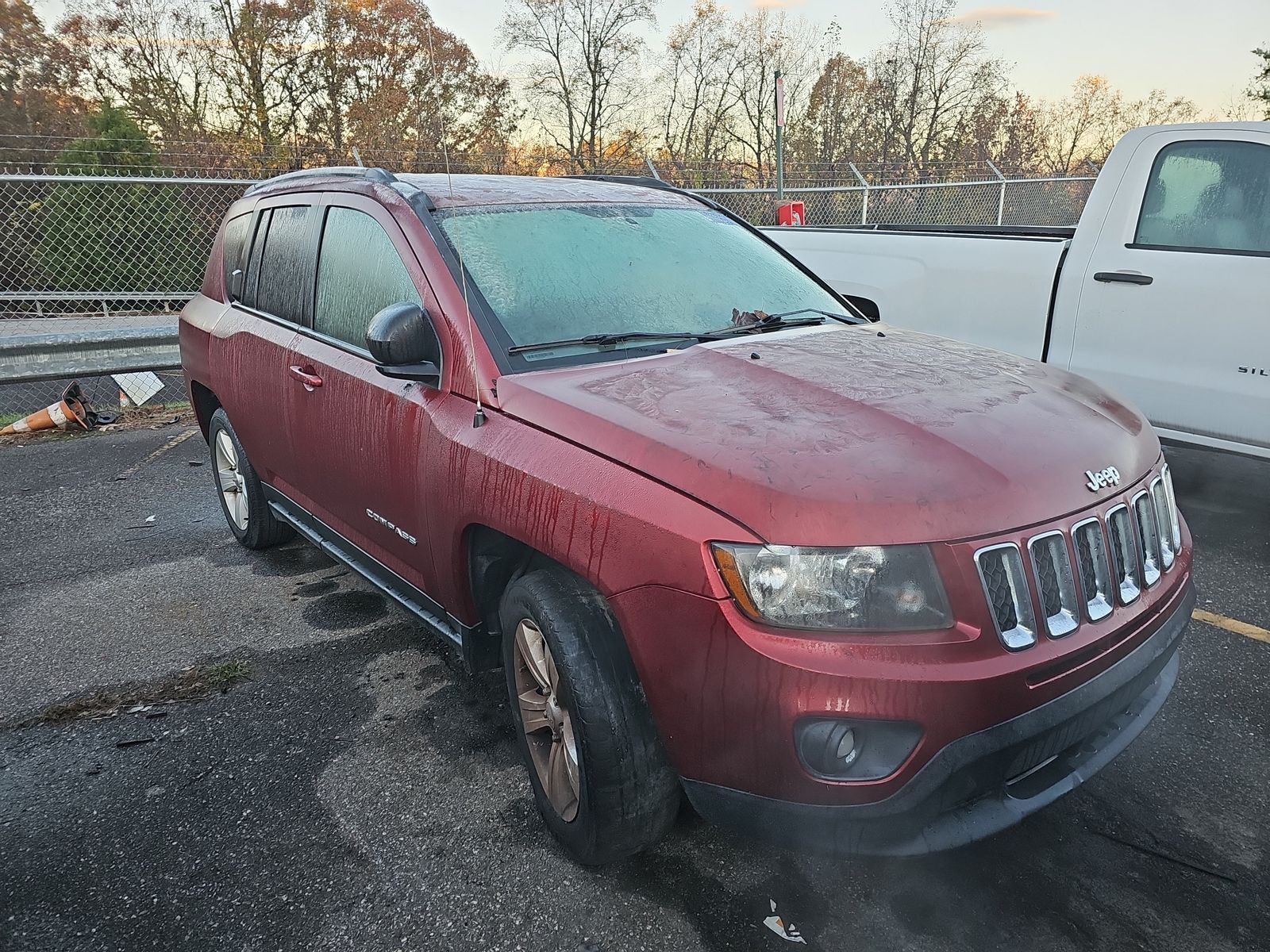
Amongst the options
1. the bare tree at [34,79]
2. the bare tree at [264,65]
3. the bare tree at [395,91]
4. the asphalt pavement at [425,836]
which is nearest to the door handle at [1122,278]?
the asphalt pavement at [425,836]

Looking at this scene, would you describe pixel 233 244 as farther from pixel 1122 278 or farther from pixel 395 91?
pixel 395 91

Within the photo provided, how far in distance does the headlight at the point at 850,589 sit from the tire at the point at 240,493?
326cm

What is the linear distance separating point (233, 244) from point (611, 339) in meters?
2.67

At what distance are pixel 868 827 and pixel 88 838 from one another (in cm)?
223

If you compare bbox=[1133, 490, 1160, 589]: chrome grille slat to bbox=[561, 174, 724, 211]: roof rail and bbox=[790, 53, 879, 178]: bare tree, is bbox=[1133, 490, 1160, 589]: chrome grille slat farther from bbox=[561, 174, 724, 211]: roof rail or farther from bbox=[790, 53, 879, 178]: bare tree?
bbox=[790, 53, 879, 178]: bare tree

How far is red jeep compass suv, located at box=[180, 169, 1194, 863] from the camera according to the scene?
1.86 metres

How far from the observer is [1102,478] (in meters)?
2.16

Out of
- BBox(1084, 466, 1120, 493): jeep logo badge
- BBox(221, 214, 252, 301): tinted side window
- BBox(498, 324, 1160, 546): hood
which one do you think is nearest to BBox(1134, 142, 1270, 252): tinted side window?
BBox(498, 324, 1160, 546): hood

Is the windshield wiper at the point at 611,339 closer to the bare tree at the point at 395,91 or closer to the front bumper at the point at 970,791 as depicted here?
the front bumper at the point at 970,791

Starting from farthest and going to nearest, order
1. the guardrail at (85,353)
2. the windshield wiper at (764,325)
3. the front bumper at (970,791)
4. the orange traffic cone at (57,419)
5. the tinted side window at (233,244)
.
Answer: the orange traffic cone at (57,419) → the guardrail at (85,353) → the tinted side window at (233,244) → the windshield wiper at (764,325) → the front bumper at (970,791)

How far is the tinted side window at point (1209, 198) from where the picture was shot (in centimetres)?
438

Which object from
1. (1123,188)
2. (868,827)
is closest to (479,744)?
(868,827)

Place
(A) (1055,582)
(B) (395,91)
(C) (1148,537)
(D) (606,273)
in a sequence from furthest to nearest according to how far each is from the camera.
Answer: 1. (B) (395,91)
2. (D) (606,273)
3. (C) (1148,537)
4. (A) (1055,582)

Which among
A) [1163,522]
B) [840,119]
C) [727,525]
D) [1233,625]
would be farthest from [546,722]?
[840,119]
